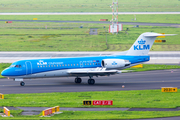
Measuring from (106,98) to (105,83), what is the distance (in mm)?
11187

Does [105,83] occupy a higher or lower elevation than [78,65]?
lower

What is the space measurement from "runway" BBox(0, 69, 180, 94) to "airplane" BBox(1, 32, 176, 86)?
1412 mm

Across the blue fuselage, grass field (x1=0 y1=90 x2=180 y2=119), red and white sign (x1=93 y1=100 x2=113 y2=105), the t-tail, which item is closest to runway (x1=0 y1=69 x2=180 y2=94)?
the blue fuselage

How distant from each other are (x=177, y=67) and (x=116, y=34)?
4089cm

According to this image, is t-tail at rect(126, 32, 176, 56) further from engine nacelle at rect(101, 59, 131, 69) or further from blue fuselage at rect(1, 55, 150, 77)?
engine nacelle at rect(101, 59, 131, 69)

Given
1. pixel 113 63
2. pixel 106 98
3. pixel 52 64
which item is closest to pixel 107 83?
pixel 113 63

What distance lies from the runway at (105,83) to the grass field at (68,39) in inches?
1038

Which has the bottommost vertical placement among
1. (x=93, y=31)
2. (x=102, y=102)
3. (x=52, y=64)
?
(x=102, y=102)

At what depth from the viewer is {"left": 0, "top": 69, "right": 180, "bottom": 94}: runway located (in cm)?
3788

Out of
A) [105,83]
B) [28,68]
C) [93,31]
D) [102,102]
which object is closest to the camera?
[102,102]

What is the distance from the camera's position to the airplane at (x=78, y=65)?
40.6m

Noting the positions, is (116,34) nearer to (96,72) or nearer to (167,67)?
(167,67)

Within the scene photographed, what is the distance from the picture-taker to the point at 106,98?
31469 millimetres

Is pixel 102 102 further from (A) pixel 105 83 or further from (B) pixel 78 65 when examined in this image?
(B) pixel 78 65
